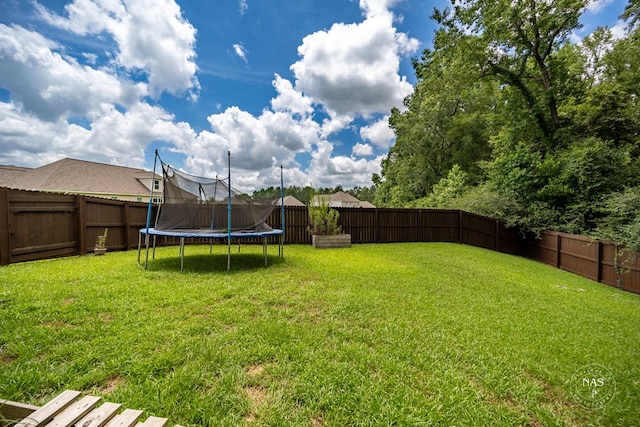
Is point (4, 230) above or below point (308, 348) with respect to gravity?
above

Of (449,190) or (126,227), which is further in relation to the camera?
(449,190)

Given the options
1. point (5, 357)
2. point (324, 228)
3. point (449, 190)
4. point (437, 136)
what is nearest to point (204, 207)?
point (324, 228)

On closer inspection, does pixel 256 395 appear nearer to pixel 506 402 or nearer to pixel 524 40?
pixel 506 402

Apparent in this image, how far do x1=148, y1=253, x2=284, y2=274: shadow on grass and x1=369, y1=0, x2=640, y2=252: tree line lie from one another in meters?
9.45

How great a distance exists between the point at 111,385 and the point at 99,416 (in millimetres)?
743

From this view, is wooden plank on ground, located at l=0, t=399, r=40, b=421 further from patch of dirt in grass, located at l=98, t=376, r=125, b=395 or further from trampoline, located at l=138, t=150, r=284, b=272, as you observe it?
trampoline, located at l=138, t=150, r=284, b=272

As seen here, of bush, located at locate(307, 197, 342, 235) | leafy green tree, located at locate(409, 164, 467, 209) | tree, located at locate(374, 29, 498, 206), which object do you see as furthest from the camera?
tree, located at locate(374, 29, 498, 206)

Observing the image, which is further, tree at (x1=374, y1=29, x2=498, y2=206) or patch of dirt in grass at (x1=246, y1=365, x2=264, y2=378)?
tree at (x1=374, y1=29, x2=498, y2=206)

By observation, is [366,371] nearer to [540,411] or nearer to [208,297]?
[540,411]

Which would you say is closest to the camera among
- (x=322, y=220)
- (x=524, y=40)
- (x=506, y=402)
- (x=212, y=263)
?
(x=506, y=402)

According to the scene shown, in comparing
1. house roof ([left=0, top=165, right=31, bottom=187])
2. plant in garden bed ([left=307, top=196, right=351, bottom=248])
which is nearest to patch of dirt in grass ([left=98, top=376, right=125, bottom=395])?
plant in garden bed ([left=307, top=196, right=351, bottom=248])

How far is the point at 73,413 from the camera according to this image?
1.05 metres

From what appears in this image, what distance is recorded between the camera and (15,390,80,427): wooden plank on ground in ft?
3.05

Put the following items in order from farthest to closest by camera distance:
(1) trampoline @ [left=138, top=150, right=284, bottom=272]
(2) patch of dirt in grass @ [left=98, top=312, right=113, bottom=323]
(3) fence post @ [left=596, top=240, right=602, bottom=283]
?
(3) fence post @ [left=596, top=240, right=602, bottom=283], (1) trampoline @ [left=138, top=150, right=284, bottom=272], (2) patch of dirt in grass @ [left=98, top=312, right=113, bottom=323]
